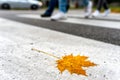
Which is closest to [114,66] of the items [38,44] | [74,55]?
[74,55]

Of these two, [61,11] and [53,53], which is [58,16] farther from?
[53,53]

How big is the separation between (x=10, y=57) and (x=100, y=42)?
3.83 feet

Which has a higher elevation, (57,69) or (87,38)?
(57,69)

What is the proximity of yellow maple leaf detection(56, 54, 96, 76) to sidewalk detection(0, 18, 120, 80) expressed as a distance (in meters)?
0.05

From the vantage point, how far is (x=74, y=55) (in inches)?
97.7

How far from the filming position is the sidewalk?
197cm

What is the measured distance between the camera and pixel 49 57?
244cm

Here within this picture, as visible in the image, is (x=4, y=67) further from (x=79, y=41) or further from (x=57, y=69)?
(x=79, y=41)

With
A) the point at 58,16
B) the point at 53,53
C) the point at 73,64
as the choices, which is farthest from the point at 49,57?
the point at 58,16

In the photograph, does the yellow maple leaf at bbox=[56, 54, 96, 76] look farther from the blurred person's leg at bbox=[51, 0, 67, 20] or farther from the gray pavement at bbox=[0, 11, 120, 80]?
the blurred person's leg at bbox=[51, 0, 67, 20]

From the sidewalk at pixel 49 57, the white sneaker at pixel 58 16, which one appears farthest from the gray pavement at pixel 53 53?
the white sneaker at pixel 58 16

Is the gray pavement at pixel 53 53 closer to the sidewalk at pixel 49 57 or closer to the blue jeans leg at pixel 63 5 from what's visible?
the sidewalk at pixel 49 57

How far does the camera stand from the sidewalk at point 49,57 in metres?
1.97

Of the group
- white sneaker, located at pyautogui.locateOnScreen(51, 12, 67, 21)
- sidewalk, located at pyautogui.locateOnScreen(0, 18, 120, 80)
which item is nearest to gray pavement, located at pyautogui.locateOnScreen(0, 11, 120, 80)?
sidewalk, located at pyautogui.locateOnScreen(0, 18, 120, 80)
